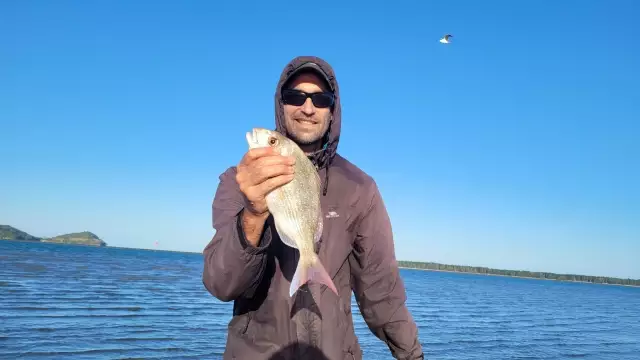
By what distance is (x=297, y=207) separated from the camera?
304cm

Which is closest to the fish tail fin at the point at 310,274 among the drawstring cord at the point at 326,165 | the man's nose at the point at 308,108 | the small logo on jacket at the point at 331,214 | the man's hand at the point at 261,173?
the man's hand at the point at 261,173

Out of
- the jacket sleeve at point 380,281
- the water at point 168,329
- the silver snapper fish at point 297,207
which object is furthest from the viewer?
the water at point 168,329

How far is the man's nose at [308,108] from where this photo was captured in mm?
4043

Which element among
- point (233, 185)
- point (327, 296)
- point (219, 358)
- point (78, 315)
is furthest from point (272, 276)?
point (78, 315)

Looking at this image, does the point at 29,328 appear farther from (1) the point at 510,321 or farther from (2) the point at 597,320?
(2) the point at 597,320

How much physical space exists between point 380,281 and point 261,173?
180cm

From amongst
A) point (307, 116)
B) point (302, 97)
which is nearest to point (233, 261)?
point (307, 116)

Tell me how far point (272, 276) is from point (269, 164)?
1147 millimetres

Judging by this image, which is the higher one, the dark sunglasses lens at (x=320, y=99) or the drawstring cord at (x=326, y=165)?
the dark sunglasses lens at (x=320, y=99)

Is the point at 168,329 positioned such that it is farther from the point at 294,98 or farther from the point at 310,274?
the point at 310,274

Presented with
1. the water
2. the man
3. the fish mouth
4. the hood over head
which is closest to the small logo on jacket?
the man

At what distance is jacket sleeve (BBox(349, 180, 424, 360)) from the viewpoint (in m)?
4.02

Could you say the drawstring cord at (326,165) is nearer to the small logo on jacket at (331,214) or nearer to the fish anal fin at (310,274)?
the small logo on jacket at (331,214)

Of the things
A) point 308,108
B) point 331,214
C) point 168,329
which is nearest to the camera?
point 331,214
